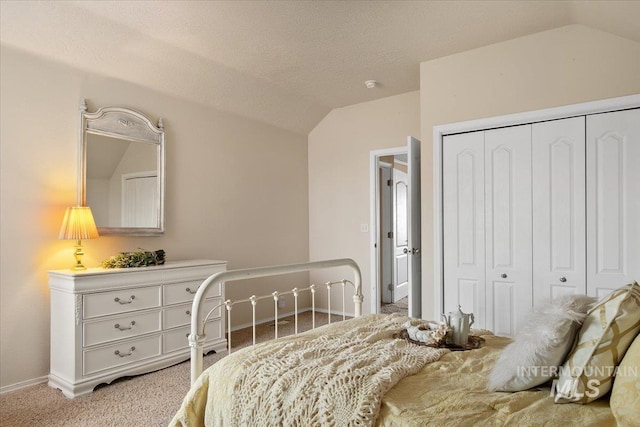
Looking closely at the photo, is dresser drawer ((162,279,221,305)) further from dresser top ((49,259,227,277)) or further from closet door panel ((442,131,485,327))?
closet door panel ((442,131,485,327))

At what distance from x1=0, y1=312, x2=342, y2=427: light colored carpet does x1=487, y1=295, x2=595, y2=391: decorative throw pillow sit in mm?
2021

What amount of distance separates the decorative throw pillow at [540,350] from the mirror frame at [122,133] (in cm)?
315

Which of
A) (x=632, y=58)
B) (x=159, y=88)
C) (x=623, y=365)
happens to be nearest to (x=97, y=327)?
(x=159, y=88)

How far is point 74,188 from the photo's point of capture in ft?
10.6

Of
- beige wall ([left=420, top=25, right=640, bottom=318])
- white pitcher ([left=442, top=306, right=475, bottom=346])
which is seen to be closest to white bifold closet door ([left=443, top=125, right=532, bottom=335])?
beige wall ([left=420, top=25, right=640, bottom=318])

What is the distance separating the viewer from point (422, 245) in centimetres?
366

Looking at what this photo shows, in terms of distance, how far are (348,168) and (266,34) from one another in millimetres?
2334

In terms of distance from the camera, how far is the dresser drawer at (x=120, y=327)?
292cm

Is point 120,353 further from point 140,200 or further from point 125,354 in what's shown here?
point 140,200

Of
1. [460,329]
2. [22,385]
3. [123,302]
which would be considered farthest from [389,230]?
[22,385]

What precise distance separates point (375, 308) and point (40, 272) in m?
3.35

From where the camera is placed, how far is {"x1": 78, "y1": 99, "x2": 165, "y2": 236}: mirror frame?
3.26m

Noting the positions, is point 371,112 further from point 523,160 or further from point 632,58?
point 632,58

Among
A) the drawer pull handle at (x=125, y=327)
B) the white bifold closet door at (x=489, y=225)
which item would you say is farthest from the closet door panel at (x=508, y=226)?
the drawer pull handle at (x=125, y=327)
